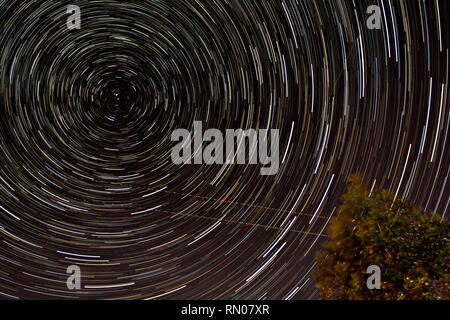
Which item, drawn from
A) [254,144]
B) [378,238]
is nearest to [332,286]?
[378,238]

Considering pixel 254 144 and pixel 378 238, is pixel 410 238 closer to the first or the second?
pixel 378 238

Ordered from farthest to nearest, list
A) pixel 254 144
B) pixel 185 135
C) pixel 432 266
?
pixel 185 135, pixel 254 144, pixel 432 266

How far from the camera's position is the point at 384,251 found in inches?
287

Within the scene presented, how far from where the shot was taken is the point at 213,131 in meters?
10.5

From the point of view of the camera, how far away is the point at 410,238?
24.0 ft

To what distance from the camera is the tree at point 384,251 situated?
23.4 feet

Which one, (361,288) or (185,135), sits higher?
(185,135)

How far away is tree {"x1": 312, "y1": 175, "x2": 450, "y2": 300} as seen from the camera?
7121 mm
